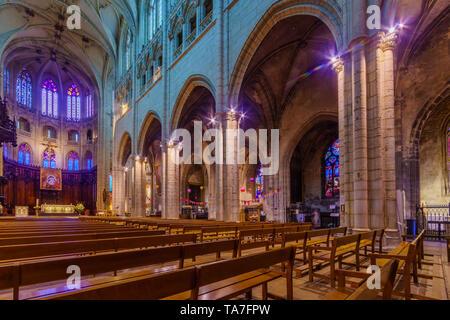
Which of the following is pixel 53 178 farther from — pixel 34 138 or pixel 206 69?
pixel 206 69

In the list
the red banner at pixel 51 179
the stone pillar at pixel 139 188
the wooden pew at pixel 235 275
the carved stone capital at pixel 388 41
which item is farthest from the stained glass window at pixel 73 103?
the wooden pew at pixel 235 275

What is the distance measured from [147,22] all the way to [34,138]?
19.8 meters

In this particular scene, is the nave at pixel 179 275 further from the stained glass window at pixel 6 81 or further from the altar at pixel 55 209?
the stained glass window at pixel 6 81

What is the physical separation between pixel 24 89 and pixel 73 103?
5620mm

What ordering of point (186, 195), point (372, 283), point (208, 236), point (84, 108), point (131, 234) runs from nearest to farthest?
point (372, 283), point (131, 234), point (208, 236), point (186, 195), point (84, 108)

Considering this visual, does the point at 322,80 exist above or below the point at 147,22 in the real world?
below

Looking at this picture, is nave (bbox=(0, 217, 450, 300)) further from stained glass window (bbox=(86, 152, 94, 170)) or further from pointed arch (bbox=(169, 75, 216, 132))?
stained glass window (bbox=(86, 152, 94, 170))

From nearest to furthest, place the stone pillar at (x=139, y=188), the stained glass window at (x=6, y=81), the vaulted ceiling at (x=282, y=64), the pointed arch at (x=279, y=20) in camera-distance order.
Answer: the pointed arch at (x=279, y=20)
the vaulted ceiling at (x=282, y=64)
the stone pillar at (x=139, y=188)
the stained glass window at (x=6, y=81)

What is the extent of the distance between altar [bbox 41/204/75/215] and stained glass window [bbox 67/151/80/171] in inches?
453

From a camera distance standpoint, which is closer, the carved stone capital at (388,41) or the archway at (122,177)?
the carved stone capital at (388,41)

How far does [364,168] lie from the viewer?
22.6 ft

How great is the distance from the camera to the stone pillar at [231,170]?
39.2 ft

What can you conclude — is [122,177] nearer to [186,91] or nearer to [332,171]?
[186,91]
